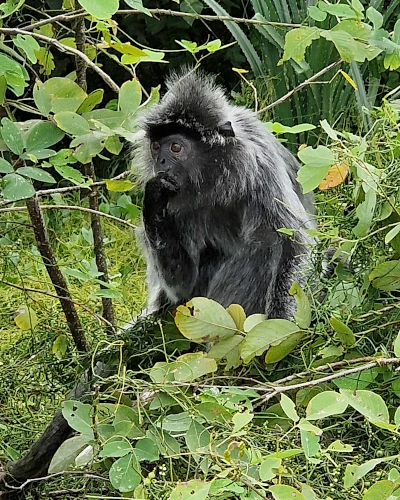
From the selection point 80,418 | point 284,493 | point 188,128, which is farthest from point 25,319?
point 284,493

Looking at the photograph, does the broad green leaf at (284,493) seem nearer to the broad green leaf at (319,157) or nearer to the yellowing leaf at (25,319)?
the broad green leaf at (319,157)

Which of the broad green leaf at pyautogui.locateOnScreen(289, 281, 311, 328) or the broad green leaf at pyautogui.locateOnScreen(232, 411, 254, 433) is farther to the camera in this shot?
the broad green leaf at pyautogui.locateOnScreen(289, 281, 311, 328)

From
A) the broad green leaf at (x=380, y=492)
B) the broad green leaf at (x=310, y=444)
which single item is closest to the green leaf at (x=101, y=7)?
the broad green leaf at (x=310, y=444)

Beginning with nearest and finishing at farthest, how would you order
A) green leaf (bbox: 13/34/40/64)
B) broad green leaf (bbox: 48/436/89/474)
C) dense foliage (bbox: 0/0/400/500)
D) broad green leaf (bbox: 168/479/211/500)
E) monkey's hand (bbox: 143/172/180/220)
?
broad green leaf (bbox: 168/479/211/500), dense foliage (bbox: 0/0/400/500), broad green leaf (bbox: 48/436/89/474), green leaf (bbox: 13/34/40/64), monkey's hand (bbox: 143/172/180/220)

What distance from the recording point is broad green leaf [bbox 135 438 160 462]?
154 centimetres

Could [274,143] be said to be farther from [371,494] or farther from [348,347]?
[371,494]

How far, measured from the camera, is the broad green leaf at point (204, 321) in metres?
1.77

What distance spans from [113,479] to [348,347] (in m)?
0.57

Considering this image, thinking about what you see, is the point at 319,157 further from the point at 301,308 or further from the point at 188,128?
the point at 188,128

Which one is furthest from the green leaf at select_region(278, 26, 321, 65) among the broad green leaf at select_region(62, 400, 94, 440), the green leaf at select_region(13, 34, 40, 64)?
the broad green leaf at select_region(62, 400, 94, 440)

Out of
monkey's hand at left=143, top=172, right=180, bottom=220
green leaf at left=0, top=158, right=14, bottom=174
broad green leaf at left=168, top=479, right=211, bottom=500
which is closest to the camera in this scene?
Result: broad green leaf at left=168, top=479, right=211, bottom=500

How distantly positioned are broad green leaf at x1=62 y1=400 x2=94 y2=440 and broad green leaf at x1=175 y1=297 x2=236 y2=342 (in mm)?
259

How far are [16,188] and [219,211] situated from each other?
1.27m

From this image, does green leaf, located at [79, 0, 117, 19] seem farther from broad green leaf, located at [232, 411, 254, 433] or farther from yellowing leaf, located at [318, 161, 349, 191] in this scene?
broad green leaf, located at [232, 411, 254, 433]
